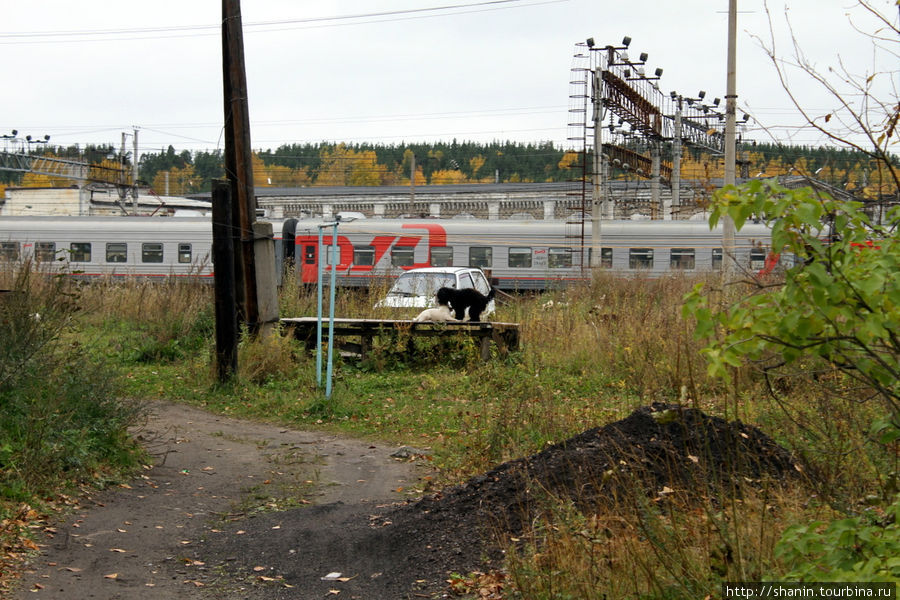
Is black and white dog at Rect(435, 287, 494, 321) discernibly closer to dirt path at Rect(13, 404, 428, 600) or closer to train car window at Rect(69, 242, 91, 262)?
dirt path at Rect(13, 404, 428, 600)

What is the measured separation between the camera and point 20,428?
6.47 m

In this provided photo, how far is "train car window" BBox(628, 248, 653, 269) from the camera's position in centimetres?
2700

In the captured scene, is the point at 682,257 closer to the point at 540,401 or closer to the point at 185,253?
the point at 185,253

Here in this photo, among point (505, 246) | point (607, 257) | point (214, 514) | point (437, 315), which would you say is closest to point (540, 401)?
point (214, 514)

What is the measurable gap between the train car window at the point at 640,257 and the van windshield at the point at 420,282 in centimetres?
1125

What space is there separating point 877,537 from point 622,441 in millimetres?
3197

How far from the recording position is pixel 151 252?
28906 millimetres

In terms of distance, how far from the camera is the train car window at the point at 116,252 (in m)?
28.9

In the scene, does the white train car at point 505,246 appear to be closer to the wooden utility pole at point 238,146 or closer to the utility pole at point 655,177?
the utility pole at point 655,177

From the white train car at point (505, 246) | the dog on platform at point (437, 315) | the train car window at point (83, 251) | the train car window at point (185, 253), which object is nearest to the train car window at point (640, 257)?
the white train car at point (505, 246)

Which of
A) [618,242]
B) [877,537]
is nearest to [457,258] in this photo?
[618,242]

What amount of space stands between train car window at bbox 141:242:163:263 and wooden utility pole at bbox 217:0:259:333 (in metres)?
17.7

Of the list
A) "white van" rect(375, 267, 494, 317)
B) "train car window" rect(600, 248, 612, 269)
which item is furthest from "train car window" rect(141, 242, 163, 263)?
"train car window" rect(600, 248, 612, 269)

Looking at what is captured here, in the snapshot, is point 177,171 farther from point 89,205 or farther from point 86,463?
point 86,463
